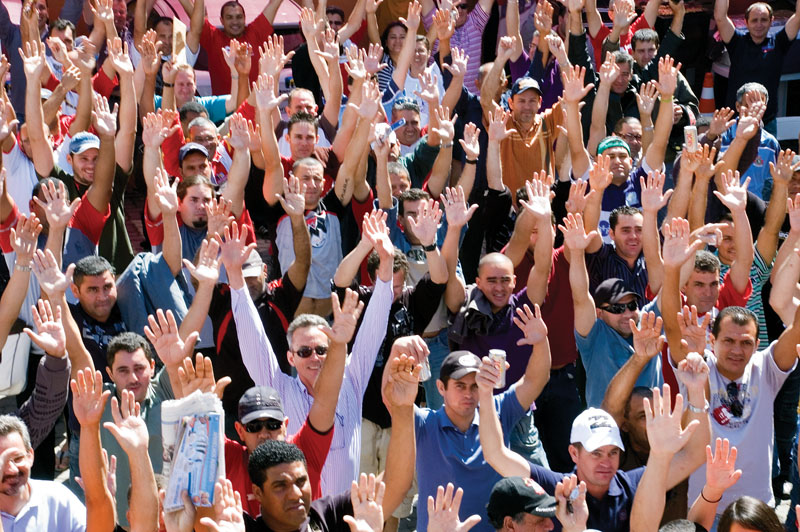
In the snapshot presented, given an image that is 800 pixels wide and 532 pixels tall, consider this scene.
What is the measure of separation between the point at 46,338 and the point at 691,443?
2607mm

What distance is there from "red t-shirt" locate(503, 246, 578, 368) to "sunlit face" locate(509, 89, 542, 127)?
2154 millimetres

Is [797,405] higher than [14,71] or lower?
lower

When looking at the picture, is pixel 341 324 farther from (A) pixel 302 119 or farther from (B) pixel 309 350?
(A) pixel 302 119

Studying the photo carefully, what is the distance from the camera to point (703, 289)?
6145 mm

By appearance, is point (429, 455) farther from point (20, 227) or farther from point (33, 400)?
point (20, 227)

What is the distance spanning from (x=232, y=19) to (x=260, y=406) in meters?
5.81

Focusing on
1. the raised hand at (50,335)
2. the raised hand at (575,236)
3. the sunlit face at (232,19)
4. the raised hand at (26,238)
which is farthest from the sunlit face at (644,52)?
the raised hand at (50,335)

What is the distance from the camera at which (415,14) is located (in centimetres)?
891

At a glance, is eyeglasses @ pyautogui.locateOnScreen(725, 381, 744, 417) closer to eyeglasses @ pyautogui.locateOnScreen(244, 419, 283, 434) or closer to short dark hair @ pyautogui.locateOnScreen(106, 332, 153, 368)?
eyeglasses @ pyautogui.locateOnScreen(244, 419, 283, 434)

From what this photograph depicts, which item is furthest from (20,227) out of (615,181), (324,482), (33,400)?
(615,181)

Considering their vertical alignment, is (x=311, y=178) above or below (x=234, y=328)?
above

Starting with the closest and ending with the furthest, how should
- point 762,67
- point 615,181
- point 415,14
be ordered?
point 615,181 < point 415,14 < point 762,67

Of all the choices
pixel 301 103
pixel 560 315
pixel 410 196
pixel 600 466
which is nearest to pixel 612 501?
pixel 600 466

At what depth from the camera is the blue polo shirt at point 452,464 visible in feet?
15.9
